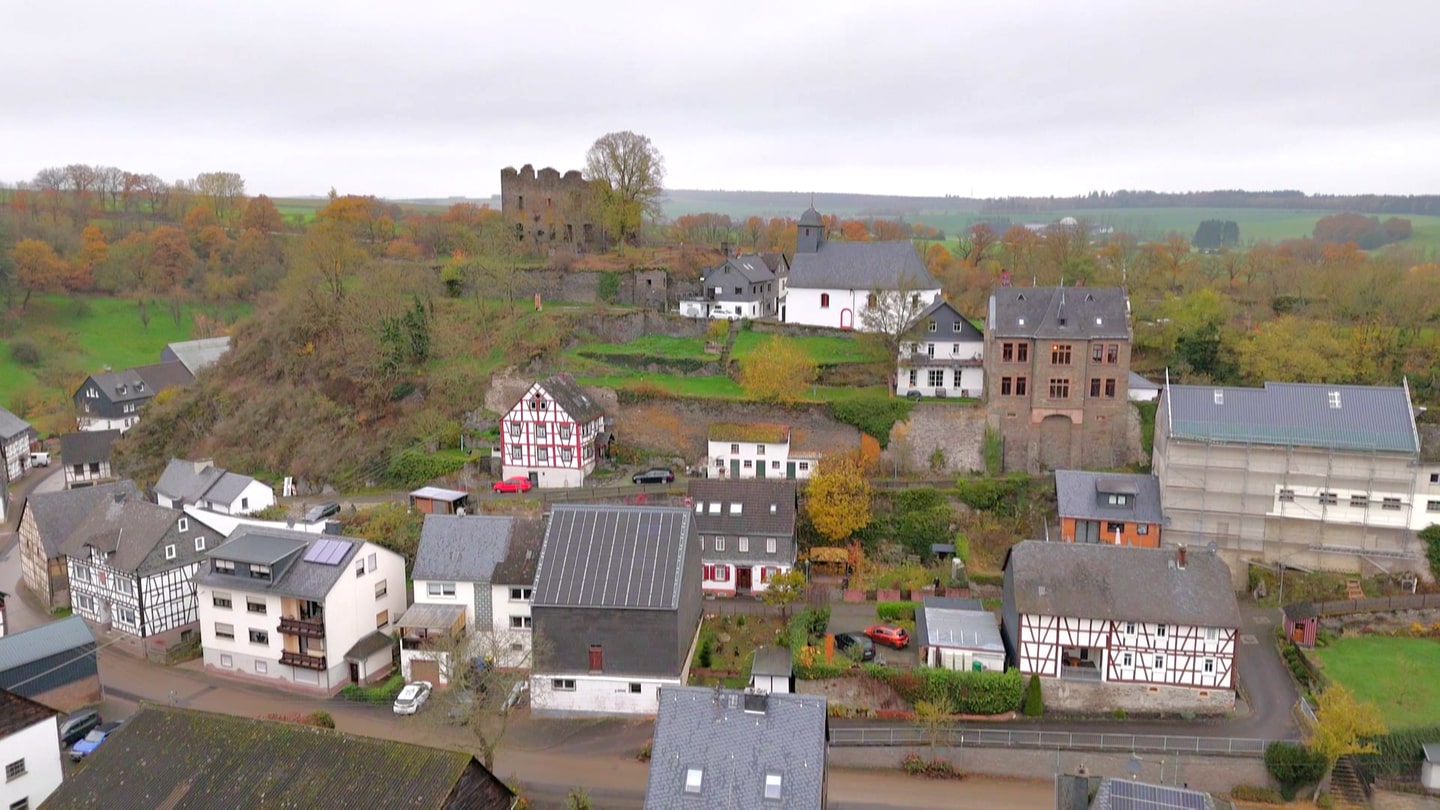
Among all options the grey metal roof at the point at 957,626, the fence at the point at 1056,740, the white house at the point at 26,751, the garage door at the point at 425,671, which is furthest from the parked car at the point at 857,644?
the white house at the point at 26,751

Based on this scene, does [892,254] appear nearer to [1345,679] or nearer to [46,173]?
[1345,679]

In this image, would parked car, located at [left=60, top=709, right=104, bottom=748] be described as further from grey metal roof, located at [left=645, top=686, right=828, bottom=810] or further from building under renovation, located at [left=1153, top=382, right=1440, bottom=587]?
building under renovation, located at [left=1153, top=382, right=1440, bottom=587]

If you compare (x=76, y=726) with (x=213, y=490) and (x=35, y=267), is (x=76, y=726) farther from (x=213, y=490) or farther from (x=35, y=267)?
(x=35, y=267)

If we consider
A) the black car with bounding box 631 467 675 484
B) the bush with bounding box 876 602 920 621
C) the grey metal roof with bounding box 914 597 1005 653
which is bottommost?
the bush with bounding box 876 602 920 621

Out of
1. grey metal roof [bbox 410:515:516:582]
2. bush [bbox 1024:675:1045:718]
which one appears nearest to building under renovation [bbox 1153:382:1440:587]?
bush [bbox 1024:675:1045:718]

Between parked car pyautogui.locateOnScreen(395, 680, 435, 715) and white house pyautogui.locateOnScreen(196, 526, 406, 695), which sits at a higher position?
white house pyautogui.locateOnScreen(196, 526, 406, 695)

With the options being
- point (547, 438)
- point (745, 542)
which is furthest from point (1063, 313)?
point (547, 438)
